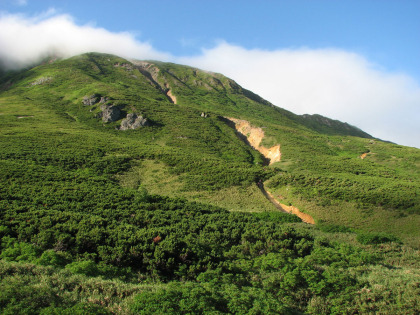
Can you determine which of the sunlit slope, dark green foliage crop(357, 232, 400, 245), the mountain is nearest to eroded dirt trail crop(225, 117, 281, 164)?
the mountain

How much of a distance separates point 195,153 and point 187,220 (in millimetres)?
39448

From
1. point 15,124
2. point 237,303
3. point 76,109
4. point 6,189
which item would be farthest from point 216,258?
point 76,109

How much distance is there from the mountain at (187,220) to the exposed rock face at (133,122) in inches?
13.0

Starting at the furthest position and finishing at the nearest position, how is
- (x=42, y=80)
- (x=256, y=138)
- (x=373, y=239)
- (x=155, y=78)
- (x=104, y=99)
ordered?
1. (x=155, y=78)
2. (x=42, y=80)
3. (x=256, y=138)
4. (x=104, y=99)
5. (x=373, y=239)

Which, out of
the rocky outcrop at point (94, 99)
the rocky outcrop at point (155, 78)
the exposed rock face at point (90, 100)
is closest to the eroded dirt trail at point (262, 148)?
the rocky outcrop at point (155, 78)

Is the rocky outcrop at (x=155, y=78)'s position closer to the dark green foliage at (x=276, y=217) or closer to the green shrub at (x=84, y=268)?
the dark green foliage at (x=276, y=217)

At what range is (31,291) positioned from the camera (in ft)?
35.5

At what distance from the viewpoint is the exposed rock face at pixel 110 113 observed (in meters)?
83.1

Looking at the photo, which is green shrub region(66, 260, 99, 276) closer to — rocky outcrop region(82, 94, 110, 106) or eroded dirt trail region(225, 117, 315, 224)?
eroded dirt trail region(225, 117, 315, 224)

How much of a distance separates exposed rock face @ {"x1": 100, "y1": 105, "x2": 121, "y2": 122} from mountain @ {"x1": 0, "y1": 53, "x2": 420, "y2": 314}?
0.35m

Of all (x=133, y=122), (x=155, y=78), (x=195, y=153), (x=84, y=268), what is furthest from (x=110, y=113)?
(x=84, y=268)

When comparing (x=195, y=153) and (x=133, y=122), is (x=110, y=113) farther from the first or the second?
(x=195, y=153)

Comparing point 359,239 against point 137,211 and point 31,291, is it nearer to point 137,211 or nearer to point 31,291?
point 137,211

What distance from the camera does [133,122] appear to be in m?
82.0
